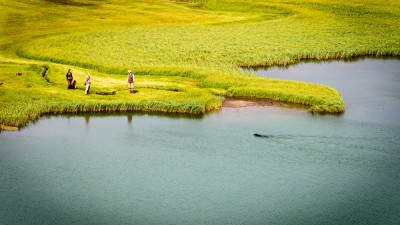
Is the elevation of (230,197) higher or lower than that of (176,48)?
lower

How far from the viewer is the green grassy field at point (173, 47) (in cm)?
4841

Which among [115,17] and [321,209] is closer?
[321,209]

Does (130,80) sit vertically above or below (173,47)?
below

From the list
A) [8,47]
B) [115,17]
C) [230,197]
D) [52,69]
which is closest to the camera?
[230,197]

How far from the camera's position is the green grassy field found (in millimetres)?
48406

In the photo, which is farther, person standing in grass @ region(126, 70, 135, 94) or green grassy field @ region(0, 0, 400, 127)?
person standing in grass @ region(126, 70, 135, 94)

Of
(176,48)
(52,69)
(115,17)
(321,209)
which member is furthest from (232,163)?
(115,17)

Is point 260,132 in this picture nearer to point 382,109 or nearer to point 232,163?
point 232,163

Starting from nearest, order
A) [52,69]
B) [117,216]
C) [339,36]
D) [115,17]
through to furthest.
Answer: [117,216], [52,69], [339,36], [115,17]

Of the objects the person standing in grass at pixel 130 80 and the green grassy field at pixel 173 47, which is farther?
the person standing in grass at pixel 130 80

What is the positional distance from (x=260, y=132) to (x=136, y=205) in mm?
13793

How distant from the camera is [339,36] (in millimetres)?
79125

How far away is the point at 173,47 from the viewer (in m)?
72.3

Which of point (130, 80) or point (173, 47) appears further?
→ point (173, 47)
